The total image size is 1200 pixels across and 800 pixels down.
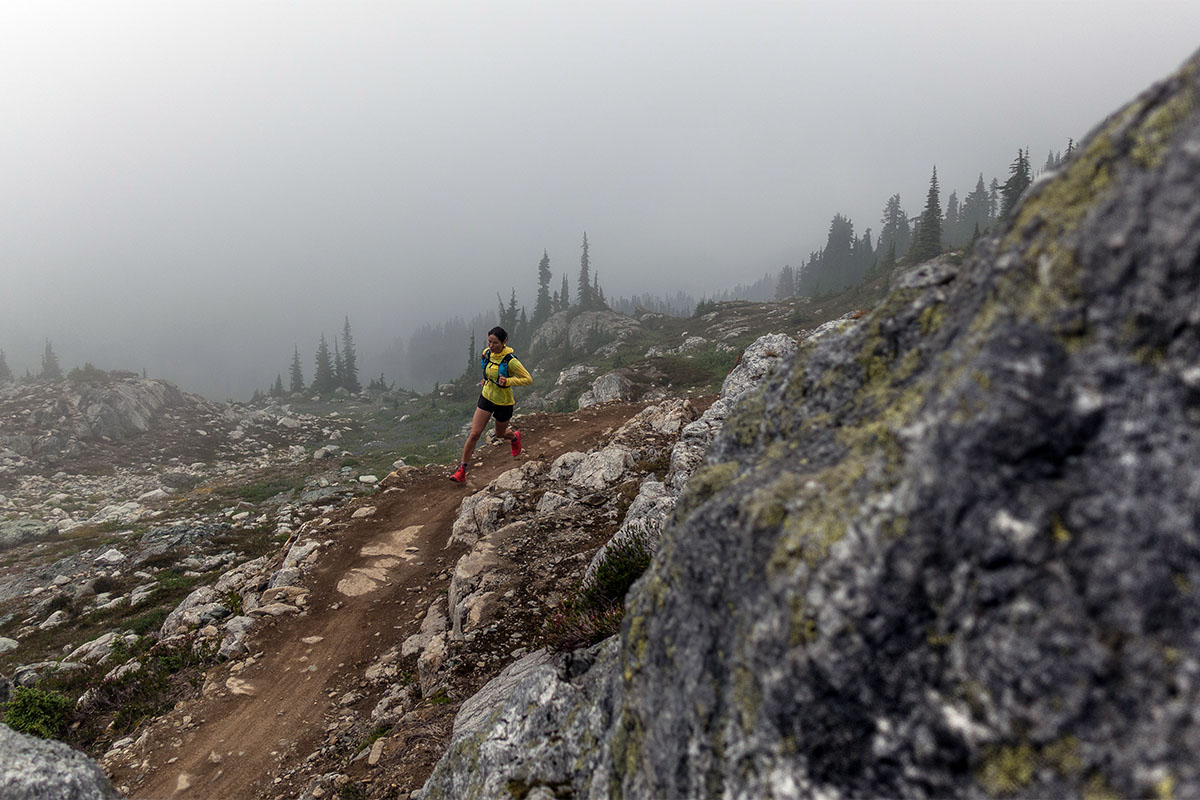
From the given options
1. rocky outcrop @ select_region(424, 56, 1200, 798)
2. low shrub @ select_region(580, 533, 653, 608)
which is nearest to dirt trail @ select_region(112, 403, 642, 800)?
low shrub @ select_region(580, 533, 653, 608)

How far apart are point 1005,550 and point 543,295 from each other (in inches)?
6168

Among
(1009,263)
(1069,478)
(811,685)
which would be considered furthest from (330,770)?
(1009,263)

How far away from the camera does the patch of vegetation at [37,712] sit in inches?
324

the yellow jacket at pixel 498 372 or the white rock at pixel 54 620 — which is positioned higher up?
the yellow jacket at pixel 498 372

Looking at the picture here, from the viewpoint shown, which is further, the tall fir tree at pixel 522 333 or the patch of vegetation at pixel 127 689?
the tall fir tree at pixel 522 333

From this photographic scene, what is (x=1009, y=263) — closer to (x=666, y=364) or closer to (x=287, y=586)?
(x=287, y=586)

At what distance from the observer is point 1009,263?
7.57 ft

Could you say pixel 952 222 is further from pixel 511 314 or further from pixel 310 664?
pixel 310 664

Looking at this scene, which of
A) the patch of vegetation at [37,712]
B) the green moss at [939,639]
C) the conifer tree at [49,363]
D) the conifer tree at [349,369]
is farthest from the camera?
the conifer tree at [349,369]

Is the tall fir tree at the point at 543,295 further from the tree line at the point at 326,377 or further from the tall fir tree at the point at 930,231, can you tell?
the tall fir tree at the point at 930,231

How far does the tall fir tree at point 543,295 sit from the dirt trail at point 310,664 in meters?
141

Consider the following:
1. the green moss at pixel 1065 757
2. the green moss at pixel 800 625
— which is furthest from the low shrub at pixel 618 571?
the green moss at pixel 1065 757

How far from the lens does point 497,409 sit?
12.5 m

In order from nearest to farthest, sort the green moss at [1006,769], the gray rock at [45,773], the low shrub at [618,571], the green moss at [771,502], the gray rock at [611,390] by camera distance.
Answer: the green moss at [1006,769] < the green moss at [771,502] < the gray rock at [45,773] < the low shrub at [618,571] < the gray rock at [611,390]
